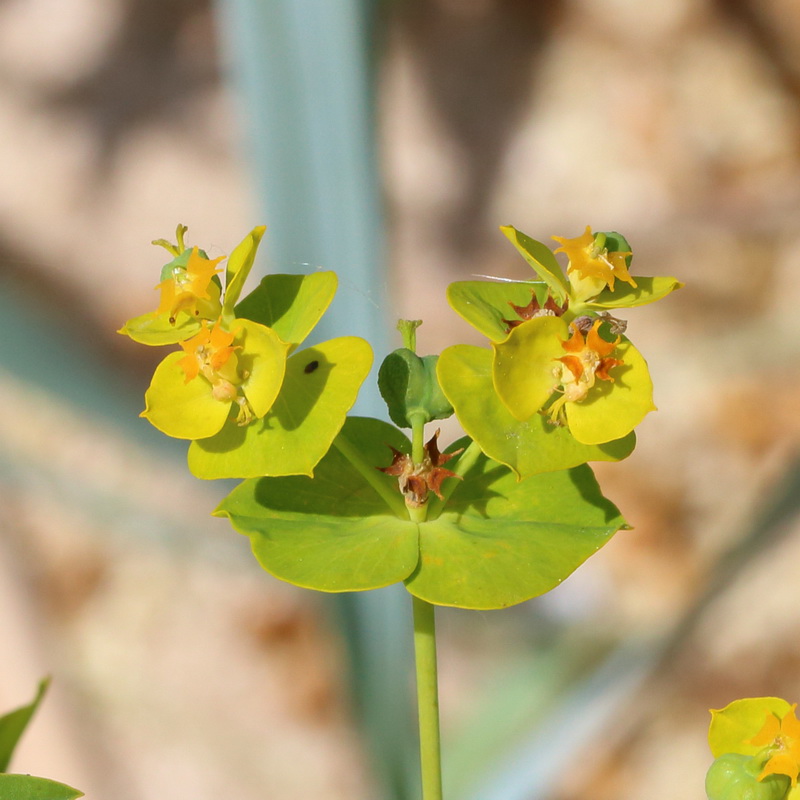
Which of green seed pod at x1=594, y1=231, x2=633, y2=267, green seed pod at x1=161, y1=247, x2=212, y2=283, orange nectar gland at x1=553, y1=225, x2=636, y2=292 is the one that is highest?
green seed pod at x1=594, y1=231, x2=633, y2=267

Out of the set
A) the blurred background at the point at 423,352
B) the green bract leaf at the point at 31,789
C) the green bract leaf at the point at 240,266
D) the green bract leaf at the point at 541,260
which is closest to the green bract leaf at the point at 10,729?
the green bract leaf at the point at 31,789

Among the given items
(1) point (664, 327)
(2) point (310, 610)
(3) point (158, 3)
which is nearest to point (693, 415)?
(1) point (664, 327)

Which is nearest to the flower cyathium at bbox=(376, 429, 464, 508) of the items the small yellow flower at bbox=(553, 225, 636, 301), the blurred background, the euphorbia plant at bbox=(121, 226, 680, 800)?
the euphorbia plant at bbox=(121, 226, 680, 800)

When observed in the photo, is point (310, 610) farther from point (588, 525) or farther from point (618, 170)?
point (588, 525)

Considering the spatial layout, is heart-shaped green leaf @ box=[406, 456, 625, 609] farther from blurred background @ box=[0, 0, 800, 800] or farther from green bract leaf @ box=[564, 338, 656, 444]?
blurred background @ box=[0, 0, 800, 800]

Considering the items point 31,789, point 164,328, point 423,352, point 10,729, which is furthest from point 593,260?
point 423,352

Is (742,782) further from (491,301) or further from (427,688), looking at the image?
(491,301)
